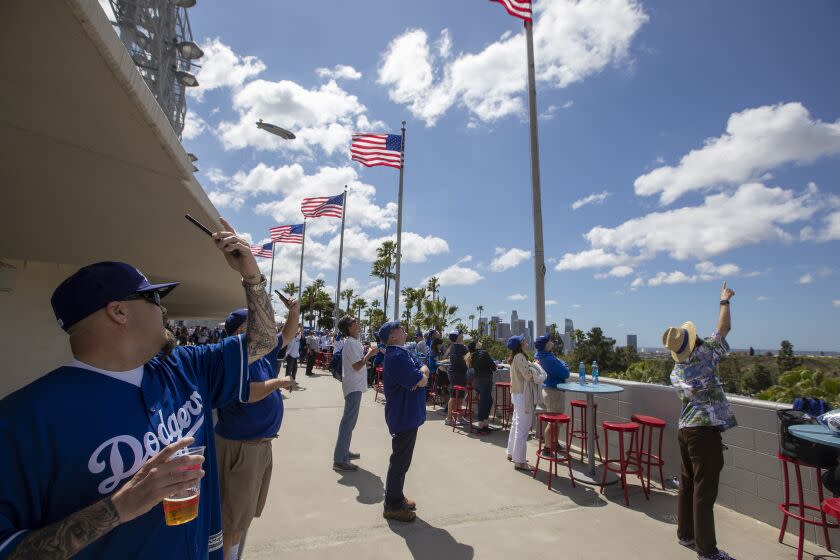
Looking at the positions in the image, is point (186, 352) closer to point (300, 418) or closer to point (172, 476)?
point (172, 476)

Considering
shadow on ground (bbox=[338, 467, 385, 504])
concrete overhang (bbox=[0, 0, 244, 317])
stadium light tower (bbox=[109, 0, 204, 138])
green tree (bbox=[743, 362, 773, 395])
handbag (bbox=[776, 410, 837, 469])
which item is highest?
stadium light tower (bbox=[109, 0, 204, 138])

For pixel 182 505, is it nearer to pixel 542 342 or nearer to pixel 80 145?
pixel 80 145

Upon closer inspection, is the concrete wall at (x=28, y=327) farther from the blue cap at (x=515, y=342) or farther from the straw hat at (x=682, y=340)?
the straw hat at (x=682, y=340)

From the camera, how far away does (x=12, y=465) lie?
1057 mm

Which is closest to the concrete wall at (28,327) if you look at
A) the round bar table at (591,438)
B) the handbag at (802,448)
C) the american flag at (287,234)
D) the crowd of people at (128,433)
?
the crowd of people at (128,433)

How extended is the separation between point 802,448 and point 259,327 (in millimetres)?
4492

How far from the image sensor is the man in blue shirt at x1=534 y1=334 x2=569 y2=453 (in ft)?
19.8

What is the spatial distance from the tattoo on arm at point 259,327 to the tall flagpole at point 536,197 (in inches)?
238

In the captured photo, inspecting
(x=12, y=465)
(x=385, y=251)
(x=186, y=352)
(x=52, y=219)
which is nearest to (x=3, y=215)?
(x=52, y=219)

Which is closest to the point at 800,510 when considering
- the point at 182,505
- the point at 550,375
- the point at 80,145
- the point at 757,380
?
the point at 550,375

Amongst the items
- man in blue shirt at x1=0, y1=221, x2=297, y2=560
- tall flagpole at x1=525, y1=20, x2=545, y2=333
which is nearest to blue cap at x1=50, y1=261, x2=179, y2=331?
man in blue shirt at x1=0, y1=221, x2=297, y2=560

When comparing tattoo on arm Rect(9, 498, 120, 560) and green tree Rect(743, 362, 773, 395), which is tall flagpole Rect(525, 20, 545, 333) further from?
green tree Rect(743, 362, 773, 395)

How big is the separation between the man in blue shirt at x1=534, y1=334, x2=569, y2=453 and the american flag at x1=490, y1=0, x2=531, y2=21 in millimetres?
6060

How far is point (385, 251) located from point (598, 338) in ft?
94.1
